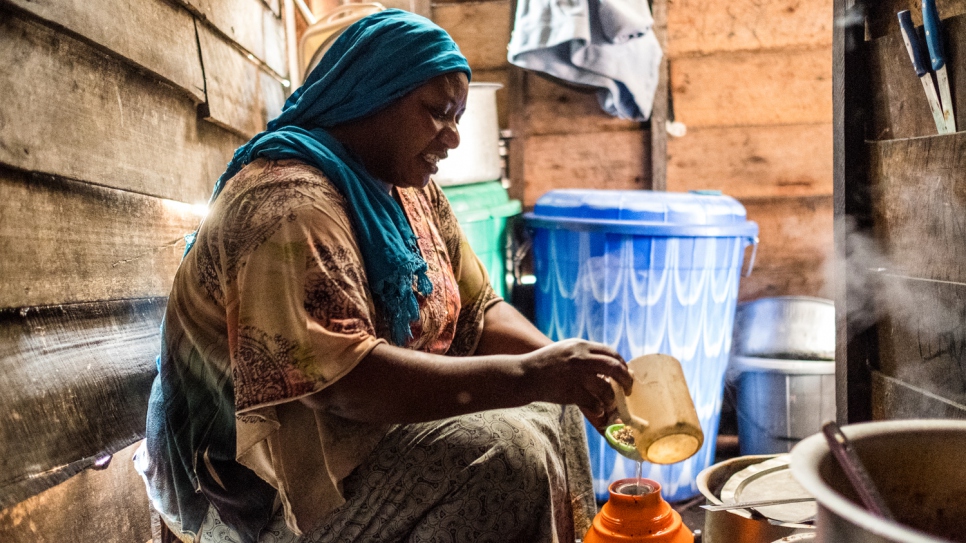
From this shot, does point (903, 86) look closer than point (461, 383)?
No

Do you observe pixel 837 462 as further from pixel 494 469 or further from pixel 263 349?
pixel 263 349

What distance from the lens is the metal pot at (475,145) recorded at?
3066mm

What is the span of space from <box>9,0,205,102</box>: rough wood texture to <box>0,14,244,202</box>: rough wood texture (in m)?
0.03

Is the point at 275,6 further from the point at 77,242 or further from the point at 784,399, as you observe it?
the point at 784,399

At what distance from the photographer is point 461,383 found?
1.36 m

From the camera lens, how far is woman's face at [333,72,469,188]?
1.58m

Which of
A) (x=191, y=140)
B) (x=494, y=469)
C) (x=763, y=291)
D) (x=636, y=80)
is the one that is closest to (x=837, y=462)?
(x=494, y=469)

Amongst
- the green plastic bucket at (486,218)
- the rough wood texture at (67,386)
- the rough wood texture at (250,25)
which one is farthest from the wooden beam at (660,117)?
the rough wood texture at (67,386)

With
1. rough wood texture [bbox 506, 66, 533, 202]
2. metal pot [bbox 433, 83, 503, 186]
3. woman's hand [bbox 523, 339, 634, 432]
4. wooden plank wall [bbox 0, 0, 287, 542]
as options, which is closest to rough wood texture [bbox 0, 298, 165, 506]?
wooden plank wall [bbox 0, 0, 287, 542]

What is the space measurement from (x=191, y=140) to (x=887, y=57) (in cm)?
177

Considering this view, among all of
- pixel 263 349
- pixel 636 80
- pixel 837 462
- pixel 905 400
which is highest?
pixel 636 80

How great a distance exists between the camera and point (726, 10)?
3.40 meters

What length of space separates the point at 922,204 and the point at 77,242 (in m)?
1.70

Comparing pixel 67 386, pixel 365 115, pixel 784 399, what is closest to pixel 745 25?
pixel 784 399
